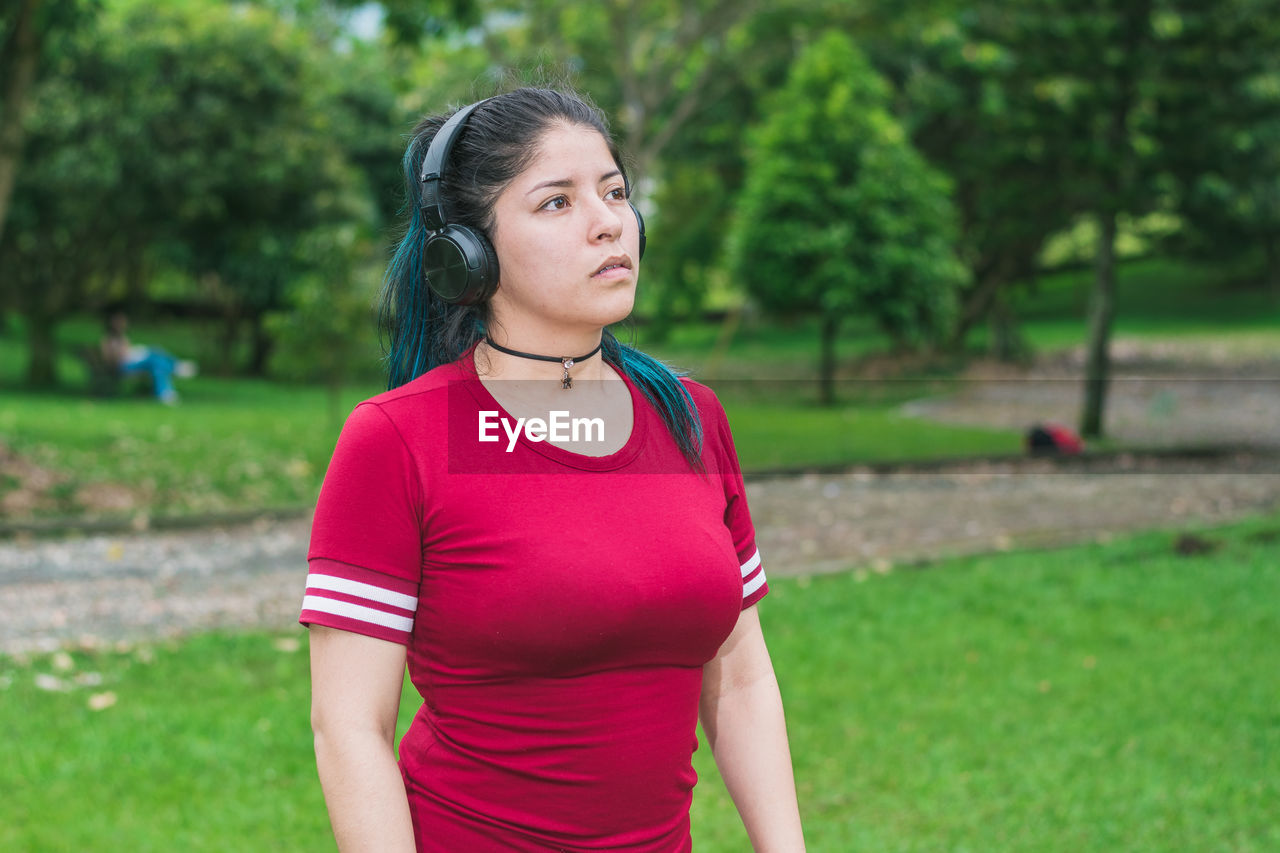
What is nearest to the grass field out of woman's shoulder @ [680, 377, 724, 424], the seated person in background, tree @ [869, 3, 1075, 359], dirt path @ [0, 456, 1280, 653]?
woman's shoulder @ [680, 377, 724, 424]

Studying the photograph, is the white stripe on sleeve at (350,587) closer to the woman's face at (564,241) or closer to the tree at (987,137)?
the woman's face at (564,241)

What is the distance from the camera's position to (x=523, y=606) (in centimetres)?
155

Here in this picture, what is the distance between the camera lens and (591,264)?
168 centimetres

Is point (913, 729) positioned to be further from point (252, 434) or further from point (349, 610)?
point (252, 434)

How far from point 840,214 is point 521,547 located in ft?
72.1

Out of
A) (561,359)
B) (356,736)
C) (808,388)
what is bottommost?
(808,388)

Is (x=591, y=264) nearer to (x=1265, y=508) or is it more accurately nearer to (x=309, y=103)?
(x=1265, y=508)

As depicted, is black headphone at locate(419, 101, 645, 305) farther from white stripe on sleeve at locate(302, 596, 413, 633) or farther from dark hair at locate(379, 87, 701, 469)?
white stripe on sleeve at locate(302, 596, 413, 633)

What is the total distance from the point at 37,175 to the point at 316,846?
1980cm

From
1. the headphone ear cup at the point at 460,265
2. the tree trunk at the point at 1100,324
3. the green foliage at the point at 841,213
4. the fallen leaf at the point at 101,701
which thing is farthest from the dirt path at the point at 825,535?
the green foliage at the point at 841,213

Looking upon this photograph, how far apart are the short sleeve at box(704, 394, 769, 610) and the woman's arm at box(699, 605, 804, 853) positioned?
0.16 feet

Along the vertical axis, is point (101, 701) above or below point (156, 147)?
Answer: below

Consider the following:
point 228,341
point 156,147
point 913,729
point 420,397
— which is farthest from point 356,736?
point 228,341

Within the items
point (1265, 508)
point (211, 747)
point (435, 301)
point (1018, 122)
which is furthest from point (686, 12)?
point (435, 301)
